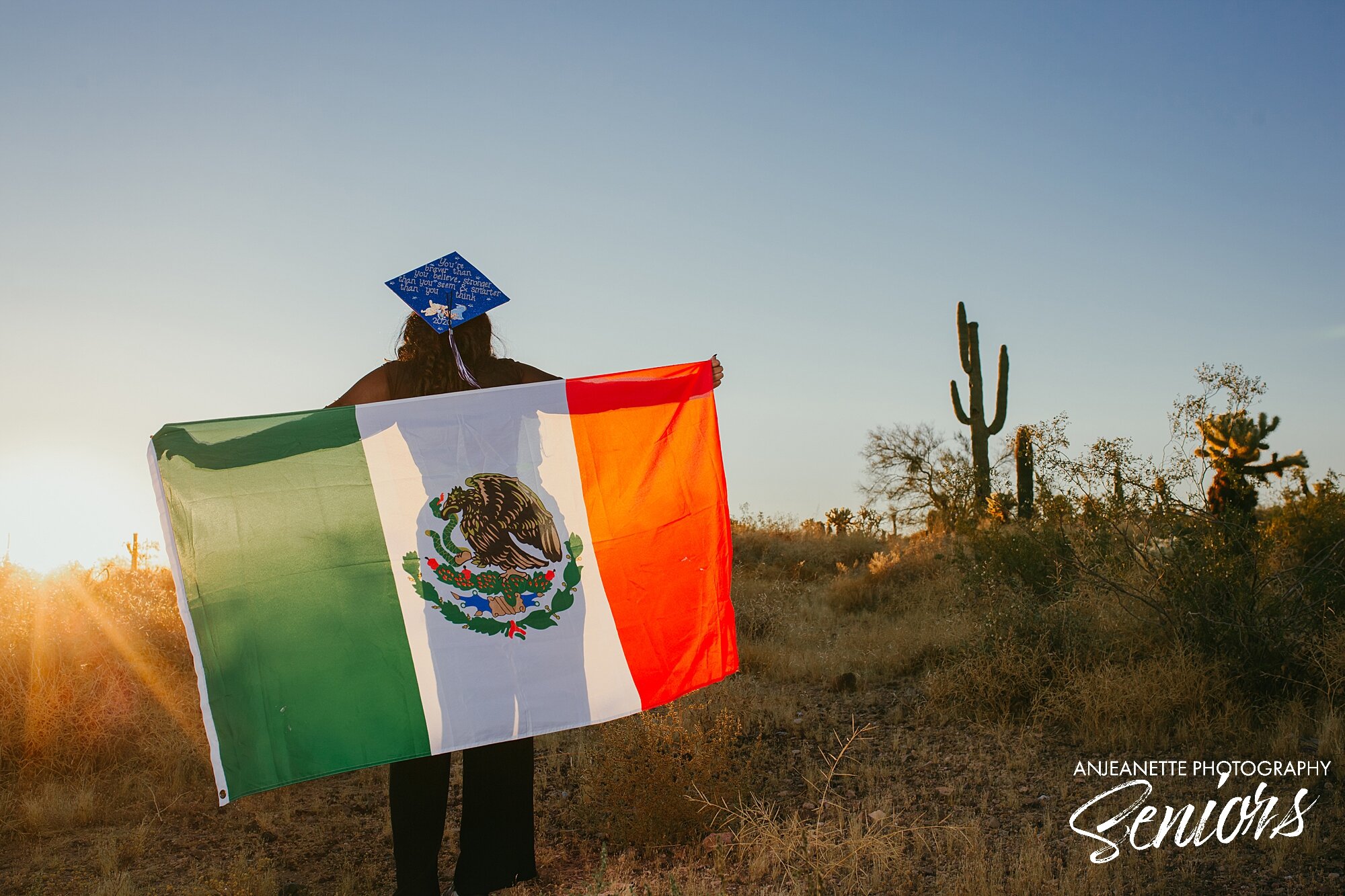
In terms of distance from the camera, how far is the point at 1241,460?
12.5 m

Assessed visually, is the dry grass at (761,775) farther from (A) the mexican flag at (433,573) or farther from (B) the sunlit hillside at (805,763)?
(A) the mexican flag at (433,573)

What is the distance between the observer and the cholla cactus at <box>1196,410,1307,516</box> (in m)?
9.82

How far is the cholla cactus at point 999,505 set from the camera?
10961 mm

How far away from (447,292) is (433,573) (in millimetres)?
1274

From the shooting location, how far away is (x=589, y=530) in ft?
13.0

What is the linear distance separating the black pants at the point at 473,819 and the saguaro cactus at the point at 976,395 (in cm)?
1632

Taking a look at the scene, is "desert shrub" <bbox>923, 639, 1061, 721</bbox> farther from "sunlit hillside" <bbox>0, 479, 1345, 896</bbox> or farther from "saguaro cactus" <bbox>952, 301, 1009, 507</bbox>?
"saguaro cactus" <bbox>952, 301, 1009, 507</bbox>

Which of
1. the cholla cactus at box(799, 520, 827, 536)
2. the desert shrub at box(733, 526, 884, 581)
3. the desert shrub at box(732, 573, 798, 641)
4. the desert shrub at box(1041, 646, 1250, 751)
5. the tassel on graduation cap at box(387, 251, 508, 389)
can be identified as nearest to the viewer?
the tassel on graduation cap at box(387, 251, 508, 389)

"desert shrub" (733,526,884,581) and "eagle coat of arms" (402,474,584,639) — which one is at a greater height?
"eagle coat of arms" (402,474,584,639)

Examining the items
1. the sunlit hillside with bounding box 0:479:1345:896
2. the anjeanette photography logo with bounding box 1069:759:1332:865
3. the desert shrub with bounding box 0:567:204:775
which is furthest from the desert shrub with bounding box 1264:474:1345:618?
the desert shrub with bounding box 0:567:204:775

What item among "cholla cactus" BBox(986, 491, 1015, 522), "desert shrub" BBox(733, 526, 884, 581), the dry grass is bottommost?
the dry grass

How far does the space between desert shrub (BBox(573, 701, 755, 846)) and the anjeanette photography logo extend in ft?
6.24

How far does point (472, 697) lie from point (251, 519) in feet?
3.94

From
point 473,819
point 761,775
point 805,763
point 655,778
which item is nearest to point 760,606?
point 805,763
